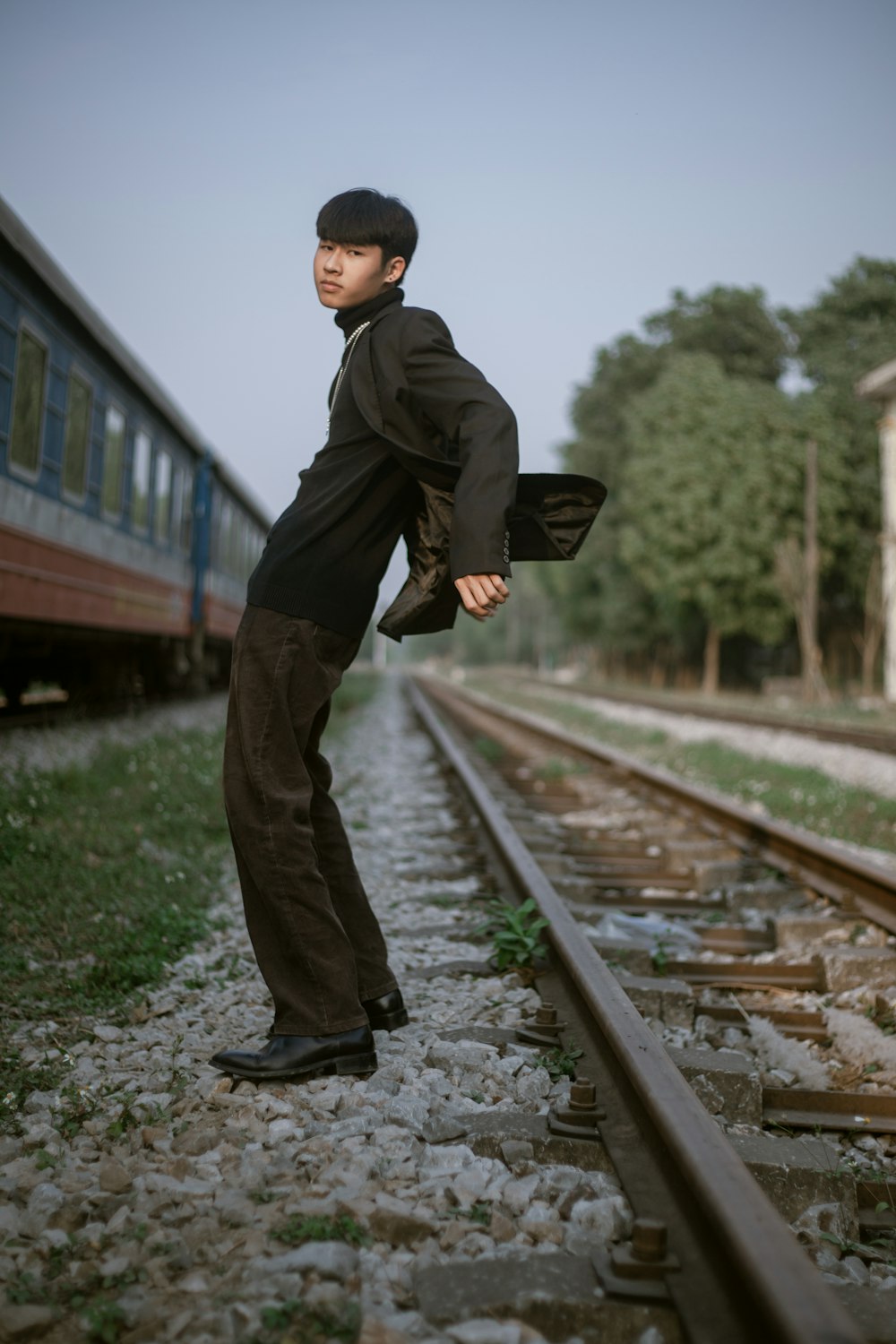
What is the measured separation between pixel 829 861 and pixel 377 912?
1863mm

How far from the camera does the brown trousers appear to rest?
94.1 inches

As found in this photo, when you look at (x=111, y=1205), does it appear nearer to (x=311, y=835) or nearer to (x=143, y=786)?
(x=311, y=835)

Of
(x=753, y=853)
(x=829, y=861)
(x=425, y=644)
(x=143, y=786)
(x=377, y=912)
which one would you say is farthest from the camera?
(x=425, y=644)

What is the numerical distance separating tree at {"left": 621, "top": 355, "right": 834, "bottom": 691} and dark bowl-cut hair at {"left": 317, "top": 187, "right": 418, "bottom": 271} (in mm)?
26897

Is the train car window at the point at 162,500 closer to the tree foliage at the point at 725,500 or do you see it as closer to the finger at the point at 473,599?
the finger at the point at 473,599

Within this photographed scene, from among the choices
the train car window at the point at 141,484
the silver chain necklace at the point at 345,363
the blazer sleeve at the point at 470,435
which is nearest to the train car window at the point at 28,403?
the train car window at the point at 141,484

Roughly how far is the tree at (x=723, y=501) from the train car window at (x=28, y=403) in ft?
74.8

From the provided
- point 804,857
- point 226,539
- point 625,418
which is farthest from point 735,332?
point 804,857

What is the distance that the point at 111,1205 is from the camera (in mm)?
1831

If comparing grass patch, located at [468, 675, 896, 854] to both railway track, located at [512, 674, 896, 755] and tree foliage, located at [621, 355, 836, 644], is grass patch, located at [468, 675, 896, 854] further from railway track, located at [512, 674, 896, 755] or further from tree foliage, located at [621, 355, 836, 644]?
tree foliage, located at [621, 355, 836, 644]

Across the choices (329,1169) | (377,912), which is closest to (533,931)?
(377,912)

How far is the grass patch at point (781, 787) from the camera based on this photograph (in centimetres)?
645

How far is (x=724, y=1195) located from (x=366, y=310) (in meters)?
1.89

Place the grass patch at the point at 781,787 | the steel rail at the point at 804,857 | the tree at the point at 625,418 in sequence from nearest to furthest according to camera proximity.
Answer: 1. the steel rail at the point at 804,857
2. the grass patch at the point at 781,787
3. the tree at the point at 625,418
